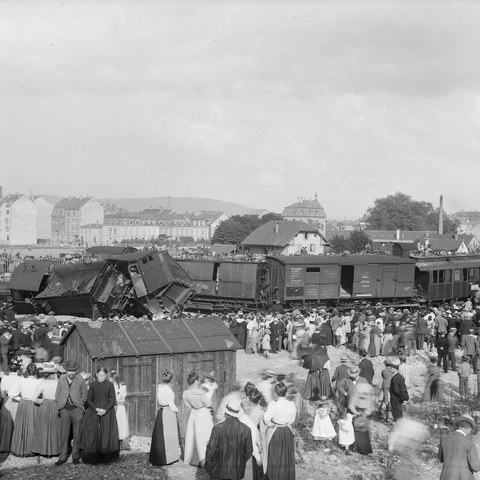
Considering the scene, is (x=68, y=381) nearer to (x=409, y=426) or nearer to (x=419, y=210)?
(x=409, y=426)

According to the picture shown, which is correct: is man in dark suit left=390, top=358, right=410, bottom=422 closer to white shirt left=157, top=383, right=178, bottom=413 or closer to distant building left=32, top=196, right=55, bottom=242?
white shirt left=157, top=383, right=178, bottom=413

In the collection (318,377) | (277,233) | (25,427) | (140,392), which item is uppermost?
(277,233)

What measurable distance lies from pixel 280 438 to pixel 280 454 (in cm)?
23

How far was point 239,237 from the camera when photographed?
324 ft

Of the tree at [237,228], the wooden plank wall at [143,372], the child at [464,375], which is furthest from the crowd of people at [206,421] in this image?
the tree at [237,228]

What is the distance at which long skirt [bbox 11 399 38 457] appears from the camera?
1016 centimetres

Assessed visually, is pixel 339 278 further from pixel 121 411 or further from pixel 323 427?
pixel 121 411

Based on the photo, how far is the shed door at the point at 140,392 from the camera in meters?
11.9

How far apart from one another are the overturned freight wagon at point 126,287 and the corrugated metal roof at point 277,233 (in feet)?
180

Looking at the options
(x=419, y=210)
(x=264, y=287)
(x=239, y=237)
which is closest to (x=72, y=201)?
(x=239, y=237)

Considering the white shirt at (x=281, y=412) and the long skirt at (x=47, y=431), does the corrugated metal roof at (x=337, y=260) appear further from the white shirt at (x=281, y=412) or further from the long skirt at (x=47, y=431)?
the white shirt at (x=281, y=412)

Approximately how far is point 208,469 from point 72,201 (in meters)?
139

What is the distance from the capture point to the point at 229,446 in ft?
28.1

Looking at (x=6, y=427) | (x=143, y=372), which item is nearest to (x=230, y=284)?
(x=143, y=372)
